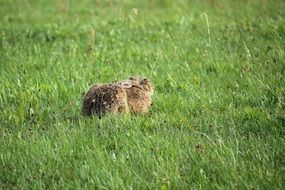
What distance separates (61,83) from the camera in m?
6.97

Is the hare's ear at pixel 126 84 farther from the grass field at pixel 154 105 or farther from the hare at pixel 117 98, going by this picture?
the grass field at pixel 154 105

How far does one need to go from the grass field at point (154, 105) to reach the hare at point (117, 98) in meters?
0.14

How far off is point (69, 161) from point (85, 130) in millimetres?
715

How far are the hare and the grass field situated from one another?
0.14m

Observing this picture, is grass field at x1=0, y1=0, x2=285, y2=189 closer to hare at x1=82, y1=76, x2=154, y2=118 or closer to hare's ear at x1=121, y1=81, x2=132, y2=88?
hare at x1=82, y1=76, x2=154, y2=118

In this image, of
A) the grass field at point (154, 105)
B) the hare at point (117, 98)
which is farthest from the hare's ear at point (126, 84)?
the grass field at point (154, 105)

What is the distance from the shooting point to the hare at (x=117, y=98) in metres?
5.47

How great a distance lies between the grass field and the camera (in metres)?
4.41

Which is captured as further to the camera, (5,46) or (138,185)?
(5,46)

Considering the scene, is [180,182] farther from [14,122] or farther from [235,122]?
[14,122]

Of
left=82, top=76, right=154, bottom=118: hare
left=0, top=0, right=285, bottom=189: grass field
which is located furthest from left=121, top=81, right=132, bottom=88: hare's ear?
left=0, top=0, right=285, bottom=189: grass field

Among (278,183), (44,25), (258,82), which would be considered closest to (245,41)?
(258,82)

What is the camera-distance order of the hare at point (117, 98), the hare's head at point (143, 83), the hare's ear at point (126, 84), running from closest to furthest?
1. the hare at point (117, 98)
2. the hare's ear at point (126, 84)
3. the hare's head at point (143, 83)

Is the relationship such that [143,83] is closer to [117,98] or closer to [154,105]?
[154,105]
